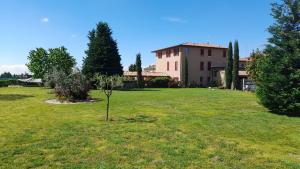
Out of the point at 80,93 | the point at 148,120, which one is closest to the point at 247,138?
the point at 148,120

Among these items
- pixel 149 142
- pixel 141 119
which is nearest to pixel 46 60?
pixel 141 119

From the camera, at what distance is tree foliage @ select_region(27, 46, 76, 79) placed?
50472mm

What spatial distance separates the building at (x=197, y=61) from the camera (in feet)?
181

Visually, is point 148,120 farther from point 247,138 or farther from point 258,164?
point 258,164

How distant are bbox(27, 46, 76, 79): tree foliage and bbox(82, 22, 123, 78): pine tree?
8.82 meters

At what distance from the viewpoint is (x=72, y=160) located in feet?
24.2

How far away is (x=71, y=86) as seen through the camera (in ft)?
76.8

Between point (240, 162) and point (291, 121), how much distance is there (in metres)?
8.06

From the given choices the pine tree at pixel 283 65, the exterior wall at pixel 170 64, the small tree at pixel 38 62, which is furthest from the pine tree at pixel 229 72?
the pine tree at pixel 283 65

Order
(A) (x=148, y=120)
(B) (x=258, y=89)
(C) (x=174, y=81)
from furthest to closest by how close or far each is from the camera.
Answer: (C) (x=174, y=81) < (B) (x=258, y=89) < (A) (x=148, y=120)

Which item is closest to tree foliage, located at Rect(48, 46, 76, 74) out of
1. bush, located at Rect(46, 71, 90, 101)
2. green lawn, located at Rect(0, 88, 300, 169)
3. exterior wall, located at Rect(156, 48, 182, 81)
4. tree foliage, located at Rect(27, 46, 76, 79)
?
tree foliage, located at Rect(27, 46, 76, 79)

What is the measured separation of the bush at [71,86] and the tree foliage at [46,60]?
26.6 meters

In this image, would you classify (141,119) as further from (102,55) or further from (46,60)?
(46,60)

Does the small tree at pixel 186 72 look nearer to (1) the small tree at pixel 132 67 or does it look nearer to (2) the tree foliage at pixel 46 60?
(2) the tree foliage at pixel 46 60
